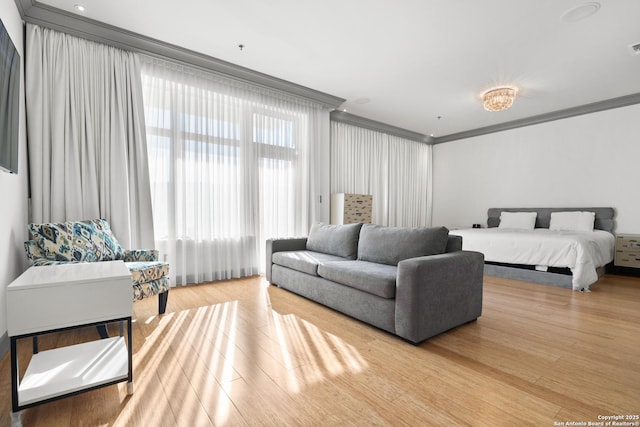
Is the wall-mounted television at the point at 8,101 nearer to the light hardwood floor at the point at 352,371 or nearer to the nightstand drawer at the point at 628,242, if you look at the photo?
the light hardwood floor at the point at 352,371

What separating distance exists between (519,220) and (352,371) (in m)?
5.39

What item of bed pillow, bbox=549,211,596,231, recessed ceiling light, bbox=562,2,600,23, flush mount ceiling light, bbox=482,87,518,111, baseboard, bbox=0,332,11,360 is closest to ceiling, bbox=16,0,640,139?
recessed ceiling light, bbox=562,2,600,23

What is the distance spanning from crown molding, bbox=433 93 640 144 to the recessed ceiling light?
308 cm

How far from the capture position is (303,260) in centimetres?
316

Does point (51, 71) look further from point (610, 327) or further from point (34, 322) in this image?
point (610, 327)

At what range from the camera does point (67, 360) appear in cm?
153

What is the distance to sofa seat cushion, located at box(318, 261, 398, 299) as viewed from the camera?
2231 millimetres

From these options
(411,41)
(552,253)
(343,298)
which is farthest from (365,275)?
(552,253)

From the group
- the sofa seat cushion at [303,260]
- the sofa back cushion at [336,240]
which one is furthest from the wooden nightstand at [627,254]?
the sofa seat cushion at [303,260]

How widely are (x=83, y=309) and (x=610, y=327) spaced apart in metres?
3.74

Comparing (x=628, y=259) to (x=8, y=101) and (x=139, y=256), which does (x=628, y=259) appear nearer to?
(x=139, y=256)

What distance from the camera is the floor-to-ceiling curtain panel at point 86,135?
8.96 ft

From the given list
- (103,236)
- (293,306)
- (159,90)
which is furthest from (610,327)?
(159,90)

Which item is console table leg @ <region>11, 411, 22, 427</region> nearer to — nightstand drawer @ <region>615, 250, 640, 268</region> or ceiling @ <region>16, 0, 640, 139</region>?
ceiling @ <region>16, 0, 640, 139</region>
